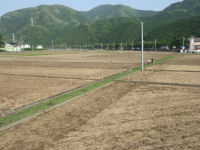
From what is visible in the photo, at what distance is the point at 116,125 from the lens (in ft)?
28.0

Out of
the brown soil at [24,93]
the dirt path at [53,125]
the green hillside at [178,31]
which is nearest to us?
the dirt path at [53,125]

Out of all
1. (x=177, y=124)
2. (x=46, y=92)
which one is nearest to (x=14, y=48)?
(x=46, y=92)

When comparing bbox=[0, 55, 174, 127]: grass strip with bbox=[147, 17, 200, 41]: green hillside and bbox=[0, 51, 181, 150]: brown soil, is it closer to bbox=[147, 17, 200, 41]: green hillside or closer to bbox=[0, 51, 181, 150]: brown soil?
bbox=[0, 51, 181, 150]: brown soil

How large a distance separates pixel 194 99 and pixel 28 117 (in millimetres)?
9072

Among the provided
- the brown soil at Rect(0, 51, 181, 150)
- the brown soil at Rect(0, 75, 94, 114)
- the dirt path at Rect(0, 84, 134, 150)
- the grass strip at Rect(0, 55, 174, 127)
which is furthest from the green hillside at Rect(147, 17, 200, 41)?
the dirt path at Rect(0, 84, 134, 150)

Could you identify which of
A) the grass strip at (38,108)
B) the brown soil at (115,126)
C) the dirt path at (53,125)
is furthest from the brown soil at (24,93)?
the brown soil at (115,126)

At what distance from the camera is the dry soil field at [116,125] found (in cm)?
699

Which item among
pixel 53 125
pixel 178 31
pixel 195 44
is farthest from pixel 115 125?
pixel 178 31

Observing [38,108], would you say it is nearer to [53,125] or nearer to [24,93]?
[53,125]

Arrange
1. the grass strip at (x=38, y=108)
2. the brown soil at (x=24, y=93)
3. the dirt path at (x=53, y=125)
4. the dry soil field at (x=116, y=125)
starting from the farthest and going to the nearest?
the brown soil at (x=24, y=93), the grass strip at (x=38, y=108), the dirt path at (x=53, y=125), the dry soil field at (x=116, y=125)

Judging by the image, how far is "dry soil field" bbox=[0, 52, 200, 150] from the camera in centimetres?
699

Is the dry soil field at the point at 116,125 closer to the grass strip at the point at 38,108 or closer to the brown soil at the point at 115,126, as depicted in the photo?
the brown soil at the point at 115,126

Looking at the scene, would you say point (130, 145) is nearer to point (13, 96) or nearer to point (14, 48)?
point (13, 96)

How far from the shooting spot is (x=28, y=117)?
31.5 ft
